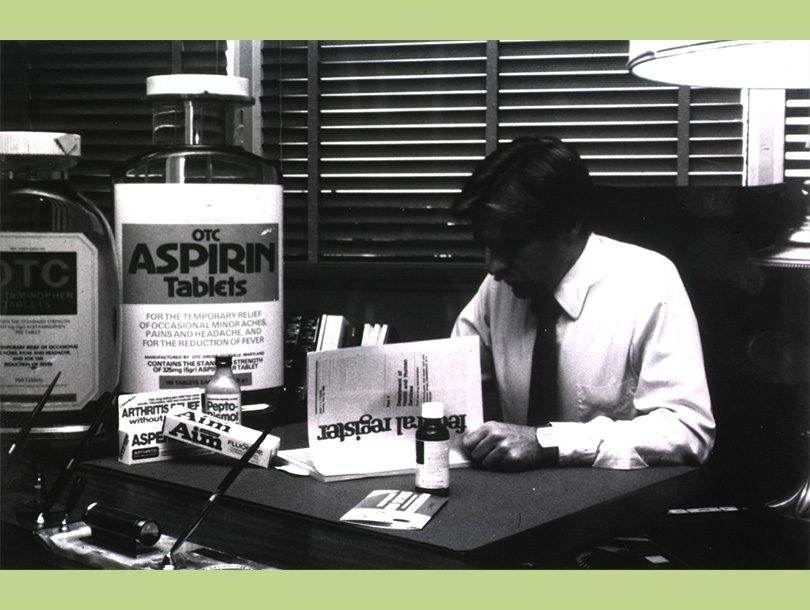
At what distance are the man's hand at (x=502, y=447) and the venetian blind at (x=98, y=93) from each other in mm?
527

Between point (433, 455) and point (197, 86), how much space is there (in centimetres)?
51

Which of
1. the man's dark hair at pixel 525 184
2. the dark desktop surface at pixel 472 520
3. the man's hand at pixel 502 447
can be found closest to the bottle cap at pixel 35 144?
the dark desktop surface at pixel 472 520

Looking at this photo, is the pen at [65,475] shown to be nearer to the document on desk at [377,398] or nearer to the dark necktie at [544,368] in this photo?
the document on desk at [377,398]

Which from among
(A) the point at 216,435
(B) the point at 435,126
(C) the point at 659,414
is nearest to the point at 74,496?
(A) the point at 216,435

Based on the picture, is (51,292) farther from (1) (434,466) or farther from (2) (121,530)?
(1) (434,466)

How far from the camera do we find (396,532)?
0.82 meters

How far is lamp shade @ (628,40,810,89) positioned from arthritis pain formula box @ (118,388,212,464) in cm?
64

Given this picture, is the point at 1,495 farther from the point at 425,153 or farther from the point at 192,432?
the point at 425,153

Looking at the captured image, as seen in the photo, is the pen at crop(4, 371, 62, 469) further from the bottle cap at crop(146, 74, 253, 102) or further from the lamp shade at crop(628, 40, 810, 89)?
the lamp shade at crop(628, 40, 810, 89)

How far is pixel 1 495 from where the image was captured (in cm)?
98

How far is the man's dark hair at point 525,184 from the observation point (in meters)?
1.13

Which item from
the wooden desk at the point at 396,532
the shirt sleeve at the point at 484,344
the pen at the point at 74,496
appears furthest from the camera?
the shirt sleeve at the point at 484,344

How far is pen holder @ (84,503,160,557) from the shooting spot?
826mm

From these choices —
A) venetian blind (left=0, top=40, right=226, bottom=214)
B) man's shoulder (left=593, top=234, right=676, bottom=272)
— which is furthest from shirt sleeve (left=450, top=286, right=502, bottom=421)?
venetian blind (left=0, top=40, right=226, bottom=214)
